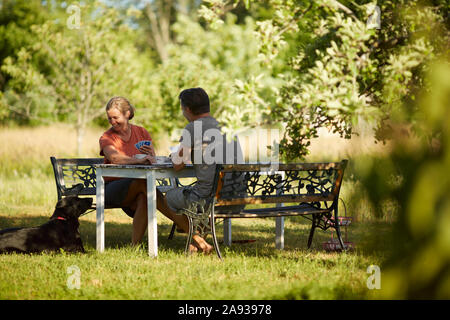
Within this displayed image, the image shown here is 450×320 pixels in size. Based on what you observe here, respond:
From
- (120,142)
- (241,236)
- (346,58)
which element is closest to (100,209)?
(120,142)

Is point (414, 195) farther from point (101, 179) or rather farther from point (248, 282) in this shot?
point (101, 179)

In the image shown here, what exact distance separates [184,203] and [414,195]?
356 centimetres

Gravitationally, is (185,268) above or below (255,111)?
below

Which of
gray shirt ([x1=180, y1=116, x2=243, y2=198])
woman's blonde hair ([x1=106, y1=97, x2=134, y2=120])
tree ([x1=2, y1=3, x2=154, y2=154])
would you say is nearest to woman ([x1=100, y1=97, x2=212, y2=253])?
woman's blonde hair ([x1=106, y1=97, x2=134, y2=120])

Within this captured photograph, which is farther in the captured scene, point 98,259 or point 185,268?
point 98,259

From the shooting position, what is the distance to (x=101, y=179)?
256 inches

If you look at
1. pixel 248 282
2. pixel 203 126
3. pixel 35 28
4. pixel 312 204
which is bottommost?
pixel 248 282

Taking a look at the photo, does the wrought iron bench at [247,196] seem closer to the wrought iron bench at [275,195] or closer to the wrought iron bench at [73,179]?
the wrought iron bench at [275,195]

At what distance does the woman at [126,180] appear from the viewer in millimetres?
6691

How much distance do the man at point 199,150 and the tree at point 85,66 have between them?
38.8 feet

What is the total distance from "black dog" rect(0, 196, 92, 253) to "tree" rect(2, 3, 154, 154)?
11.2 metres

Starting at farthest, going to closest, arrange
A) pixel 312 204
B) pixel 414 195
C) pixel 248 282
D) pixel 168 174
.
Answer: pixel 312 204 < pixel 168 174 < pixel 248 282 < pixel 414 195

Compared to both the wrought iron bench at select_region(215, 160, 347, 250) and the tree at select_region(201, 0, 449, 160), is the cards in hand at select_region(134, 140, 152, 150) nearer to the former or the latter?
the wrought iron bench at select_region(215, 160, 347, 250)

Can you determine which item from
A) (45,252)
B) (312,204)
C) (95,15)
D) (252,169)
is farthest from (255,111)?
(95,15)
